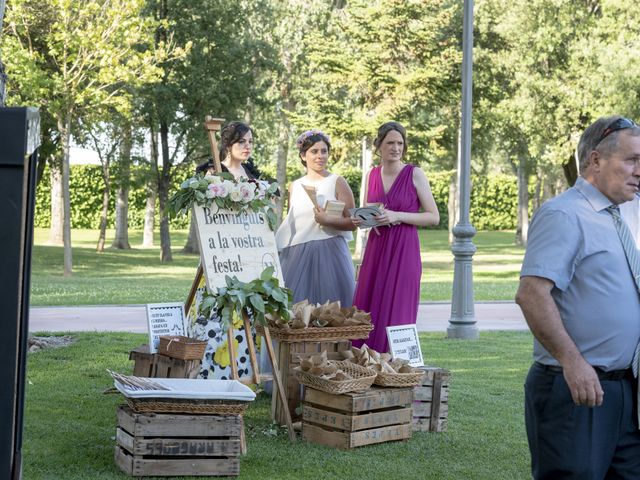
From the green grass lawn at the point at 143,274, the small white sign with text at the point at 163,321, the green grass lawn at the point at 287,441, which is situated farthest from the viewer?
the green grass lawn at the point at 143,274

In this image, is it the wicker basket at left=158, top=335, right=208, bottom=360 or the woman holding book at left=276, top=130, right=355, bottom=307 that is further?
the woman holding book at left=276, top=130, right=355, bottom=307

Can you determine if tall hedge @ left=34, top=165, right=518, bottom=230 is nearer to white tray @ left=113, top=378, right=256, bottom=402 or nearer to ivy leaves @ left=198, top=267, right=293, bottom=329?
ivy leaves @ left=198, top=267, right=293, bottom=329

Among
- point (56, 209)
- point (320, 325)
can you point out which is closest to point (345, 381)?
point (320, 325)

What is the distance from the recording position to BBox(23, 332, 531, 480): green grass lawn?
5.70 metres

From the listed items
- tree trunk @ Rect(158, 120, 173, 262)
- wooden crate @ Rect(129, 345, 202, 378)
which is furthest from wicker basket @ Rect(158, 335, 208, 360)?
tree trunk @ Rect(158, 120, 173, 262)

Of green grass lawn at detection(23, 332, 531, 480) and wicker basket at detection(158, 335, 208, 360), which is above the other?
wicker basket at detection(158, 335, 208, 360)

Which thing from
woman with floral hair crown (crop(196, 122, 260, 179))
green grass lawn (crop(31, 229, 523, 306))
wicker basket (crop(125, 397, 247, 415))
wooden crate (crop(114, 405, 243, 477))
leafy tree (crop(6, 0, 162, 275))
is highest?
leafy tree (crop(6, 0, 162, 275))

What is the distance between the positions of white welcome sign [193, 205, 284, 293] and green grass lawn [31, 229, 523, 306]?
980 centimetres

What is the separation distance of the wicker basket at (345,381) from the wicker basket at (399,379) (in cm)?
9

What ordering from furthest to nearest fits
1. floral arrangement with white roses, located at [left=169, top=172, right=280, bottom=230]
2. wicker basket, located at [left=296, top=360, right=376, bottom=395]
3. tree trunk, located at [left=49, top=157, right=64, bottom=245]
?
tree trunk, located at [left=49, top=157, right=64, bottom=245] < floral arrangement with white roses, located at [left=169, top=172, right=280, bottom=230] < wicker basket, located at [left=296, top=360, right=376, bottom=395]

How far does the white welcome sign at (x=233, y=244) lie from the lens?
650cm

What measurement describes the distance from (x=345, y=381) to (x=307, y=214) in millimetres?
1942

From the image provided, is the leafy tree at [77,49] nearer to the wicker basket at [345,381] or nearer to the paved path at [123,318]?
the paved path at [123,318]

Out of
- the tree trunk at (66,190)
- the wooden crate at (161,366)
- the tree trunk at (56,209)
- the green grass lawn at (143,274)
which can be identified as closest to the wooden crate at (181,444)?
the wooden crate at (161,366)
